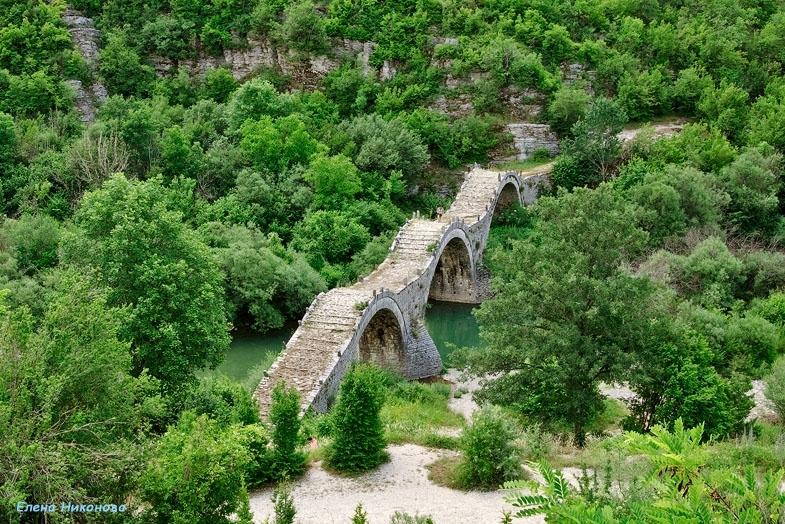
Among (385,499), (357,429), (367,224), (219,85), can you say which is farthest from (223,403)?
(219,85)

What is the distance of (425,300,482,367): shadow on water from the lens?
119 feet

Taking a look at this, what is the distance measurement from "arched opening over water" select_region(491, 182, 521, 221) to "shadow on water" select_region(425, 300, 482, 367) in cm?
671

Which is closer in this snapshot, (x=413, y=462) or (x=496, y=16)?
(x=413, y=462)

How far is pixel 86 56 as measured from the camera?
4753cm

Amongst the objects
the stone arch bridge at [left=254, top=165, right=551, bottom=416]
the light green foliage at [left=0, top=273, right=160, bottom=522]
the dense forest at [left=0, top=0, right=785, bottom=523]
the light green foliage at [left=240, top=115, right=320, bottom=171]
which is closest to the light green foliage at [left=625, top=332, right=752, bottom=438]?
the dense forest at [left=0, top=0, right=785, bottom=523]

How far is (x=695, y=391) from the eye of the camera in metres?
20.9

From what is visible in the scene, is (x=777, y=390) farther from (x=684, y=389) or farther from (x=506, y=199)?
(x=506, y=199)

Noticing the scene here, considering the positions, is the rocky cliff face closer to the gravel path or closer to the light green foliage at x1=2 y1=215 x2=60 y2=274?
the light green foliage at x1=2 y1=215 x2=60 y2=274

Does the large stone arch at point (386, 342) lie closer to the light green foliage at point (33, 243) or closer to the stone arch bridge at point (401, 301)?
the stone arch bridge at point (401, 301)

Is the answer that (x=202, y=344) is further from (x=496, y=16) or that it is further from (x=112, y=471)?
(x=496, y=16)

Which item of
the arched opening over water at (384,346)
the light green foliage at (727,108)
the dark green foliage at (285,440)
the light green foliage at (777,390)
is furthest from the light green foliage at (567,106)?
the dark green foliage at (285,440)

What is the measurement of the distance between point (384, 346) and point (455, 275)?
9.46m

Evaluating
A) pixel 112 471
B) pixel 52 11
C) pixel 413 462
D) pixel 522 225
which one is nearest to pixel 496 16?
pixel 522 225

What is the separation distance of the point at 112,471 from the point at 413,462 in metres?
7.81
